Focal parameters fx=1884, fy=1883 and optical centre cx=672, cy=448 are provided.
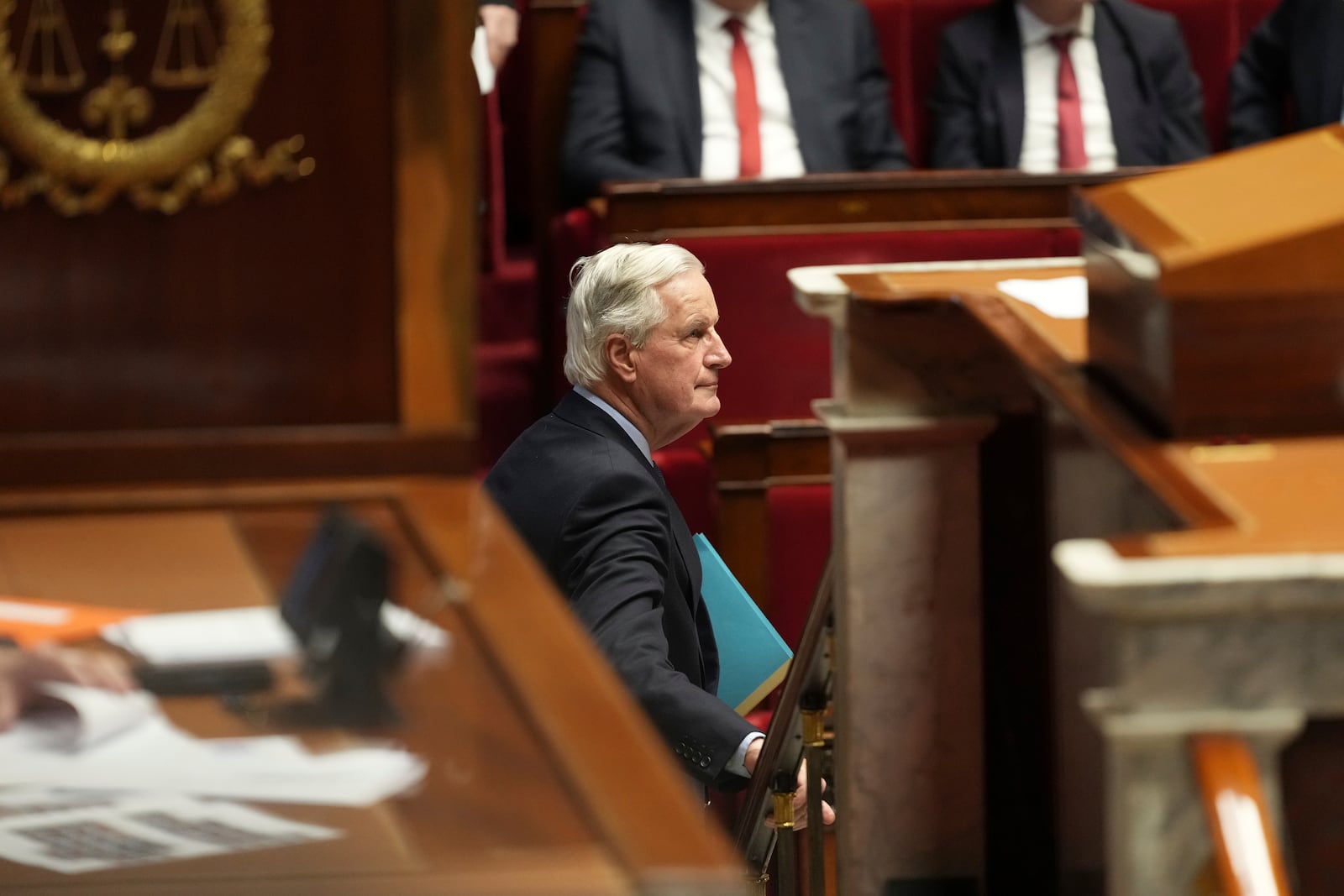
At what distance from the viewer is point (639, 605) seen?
1.66 meters

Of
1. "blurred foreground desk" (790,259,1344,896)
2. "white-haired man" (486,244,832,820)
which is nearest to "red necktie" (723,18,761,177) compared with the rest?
"white-haired man" (486,244,832,820)

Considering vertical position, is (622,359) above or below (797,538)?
above

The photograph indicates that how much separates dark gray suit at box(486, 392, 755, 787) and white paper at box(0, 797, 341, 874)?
1116 mm

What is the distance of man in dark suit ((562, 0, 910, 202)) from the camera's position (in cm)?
307

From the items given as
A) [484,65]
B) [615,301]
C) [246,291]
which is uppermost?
[484,65]

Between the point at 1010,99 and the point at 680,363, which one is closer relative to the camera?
the point at 680,363

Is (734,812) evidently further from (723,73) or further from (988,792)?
(723,73)

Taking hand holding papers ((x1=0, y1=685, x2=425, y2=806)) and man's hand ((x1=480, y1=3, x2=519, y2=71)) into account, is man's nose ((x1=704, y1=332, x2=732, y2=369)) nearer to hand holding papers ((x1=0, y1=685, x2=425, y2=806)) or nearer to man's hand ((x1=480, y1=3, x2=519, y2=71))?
hand holding papers ((x1=0, y1=685, x2=425, y2=806))

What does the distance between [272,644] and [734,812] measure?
5.87ft

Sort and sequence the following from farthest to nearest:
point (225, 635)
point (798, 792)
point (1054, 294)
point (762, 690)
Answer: point (762, 690)
point (798, 792)
point (1054, 294)
point (225, 635)

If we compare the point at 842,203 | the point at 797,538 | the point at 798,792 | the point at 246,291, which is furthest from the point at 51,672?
the point at 842,203

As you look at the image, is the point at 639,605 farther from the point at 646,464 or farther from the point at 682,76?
the point at 682,76

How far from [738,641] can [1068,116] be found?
5.44 feet

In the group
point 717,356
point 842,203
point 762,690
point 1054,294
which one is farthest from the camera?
point 842,203
